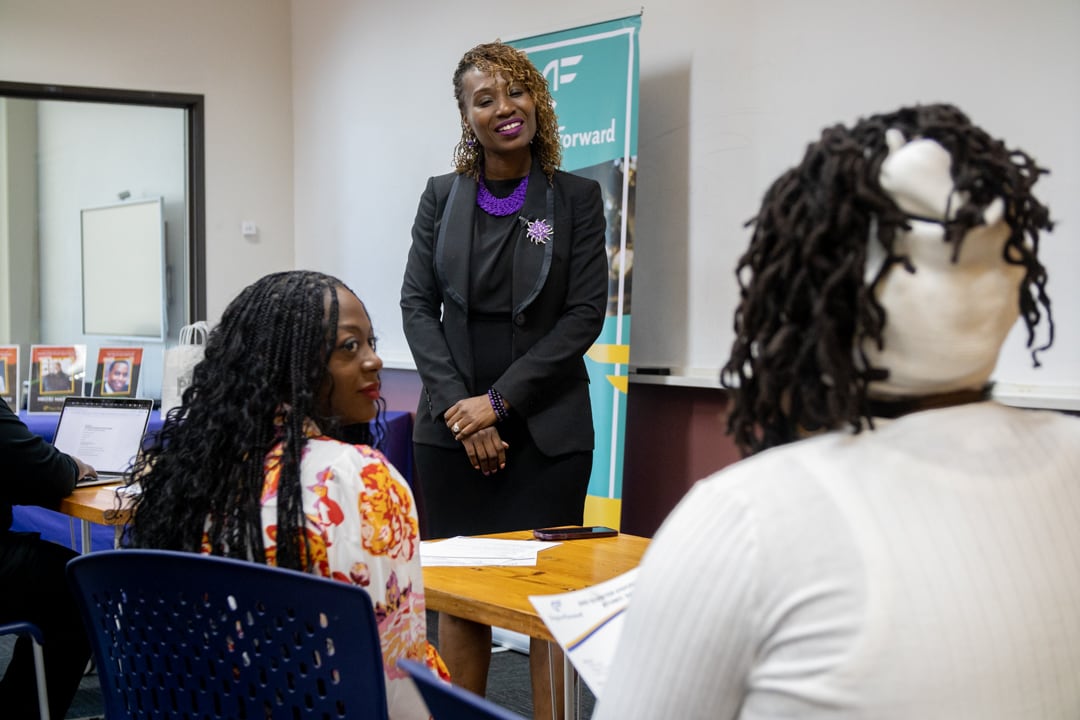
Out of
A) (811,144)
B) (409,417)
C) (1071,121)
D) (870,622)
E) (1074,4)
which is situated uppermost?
(1074,4)

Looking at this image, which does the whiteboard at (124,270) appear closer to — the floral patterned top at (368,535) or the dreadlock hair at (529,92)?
the dreadlock hair at (529,92)

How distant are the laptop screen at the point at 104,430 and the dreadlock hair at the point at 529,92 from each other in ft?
3.89

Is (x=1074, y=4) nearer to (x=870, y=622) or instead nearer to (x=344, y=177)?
(x=870, y=622)

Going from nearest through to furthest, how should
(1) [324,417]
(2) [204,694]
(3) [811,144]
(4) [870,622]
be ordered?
1. (4) [870,622]
2. (3) [811,144]
3. (2) [204,694]
4. (1) [324,417]

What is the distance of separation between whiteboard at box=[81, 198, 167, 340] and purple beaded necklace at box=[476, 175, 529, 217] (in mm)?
Answer: 4394

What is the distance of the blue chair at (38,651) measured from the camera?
98.0 inches

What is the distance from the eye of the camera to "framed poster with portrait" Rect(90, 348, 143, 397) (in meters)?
5.45

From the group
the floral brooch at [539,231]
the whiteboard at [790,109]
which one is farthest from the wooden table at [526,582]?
the whiteboard at [790,109]

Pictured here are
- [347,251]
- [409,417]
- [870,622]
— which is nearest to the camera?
[870,622]

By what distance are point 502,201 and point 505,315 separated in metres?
0.30

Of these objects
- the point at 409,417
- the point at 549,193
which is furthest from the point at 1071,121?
the point at 409,417

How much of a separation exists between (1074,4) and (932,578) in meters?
2.62

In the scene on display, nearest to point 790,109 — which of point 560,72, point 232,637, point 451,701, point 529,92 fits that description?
point 560,72

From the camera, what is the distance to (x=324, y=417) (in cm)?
153
